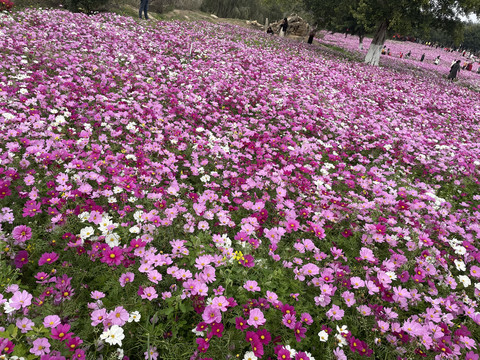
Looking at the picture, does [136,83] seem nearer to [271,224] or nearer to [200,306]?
[271,224]

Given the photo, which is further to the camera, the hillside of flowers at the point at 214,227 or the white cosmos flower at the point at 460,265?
the white cosmos flower at the point at 460,265

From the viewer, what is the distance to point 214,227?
3.37 m

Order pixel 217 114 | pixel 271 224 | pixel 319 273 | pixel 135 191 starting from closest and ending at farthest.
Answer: pixel 319 273
pixel 135 191
pixel 271 224
pixel 217 114

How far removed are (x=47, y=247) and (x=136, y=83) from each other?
5153 mm

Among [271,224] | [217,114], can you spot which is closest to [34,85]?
[217,114]

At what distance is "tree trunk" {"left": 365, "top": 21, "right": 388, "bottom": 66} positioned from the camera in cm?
1764

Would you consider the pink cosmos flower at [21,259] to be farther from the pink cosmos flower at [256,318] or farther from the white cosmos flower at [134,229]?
the pink cosmos flower at [256,318]

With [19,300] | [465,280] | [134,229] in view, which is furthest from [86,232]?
[465,280]

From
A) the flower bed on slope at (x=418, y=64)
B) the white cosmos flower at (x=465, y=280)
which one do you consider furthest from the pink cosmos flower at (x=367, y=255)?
the flower bed on slope at (x=418, y=64)

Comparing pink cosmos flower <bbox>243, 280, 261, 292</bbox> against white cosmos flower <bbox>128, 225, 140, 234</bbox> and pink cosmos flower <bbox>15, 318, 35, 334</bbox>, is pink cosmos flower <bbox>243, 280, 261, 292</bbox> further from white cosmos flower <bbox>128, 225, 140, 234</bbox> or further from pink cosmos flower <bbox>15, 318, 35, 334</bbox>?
pink cosmos flower <bbox>15, 318, 35, 334</bbox>

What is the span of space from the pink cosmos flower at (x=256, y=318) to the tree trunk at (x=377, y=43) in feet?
66.8

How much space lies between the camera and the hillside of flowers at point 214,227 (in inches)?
85.0

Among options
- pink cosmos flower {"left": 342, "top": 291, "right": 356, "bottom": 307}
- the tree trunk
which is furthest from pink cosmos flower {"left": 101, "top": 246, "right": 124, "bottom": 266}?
the tree trunk

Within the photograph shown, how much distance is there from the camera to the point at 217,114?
6133mm
